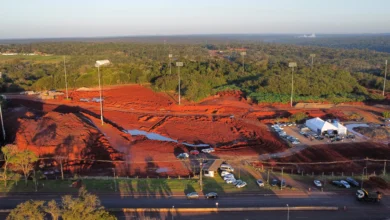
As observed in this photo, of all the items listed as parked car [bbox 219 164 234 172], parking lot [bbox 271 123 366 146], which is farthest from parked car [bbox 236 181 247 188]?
parking lot [bbox 271 123 366 146]

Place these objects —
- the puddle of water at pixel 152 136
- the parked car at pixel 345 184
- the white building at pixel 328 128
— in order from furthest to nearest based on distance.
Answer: the white building at pixel 328 128 < the puddle of water at pixel 152 136 < the parked car at pixel 345 184

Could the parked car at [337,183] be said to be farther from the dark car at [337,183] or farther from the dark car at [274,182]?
the dark car at [274,182]

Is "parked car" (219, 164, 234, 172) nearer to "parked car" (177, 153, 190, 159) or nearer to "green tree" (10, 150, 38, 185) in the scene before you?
"parked car" (177, 153, 190, 159)

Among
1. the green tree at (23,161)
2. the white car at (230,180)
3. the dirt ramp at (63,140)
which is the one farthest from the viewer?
the dirt ramp at (63,140)

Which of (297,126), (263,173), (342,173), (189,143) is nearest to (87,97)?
(189,143)

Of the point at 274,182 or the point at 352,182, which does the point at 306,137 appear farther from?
the point at 274,182

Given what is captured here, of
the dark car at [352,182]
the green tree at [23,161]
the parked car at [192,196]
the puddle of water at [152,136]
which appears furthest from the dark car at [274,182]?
the green tree at [23,161]

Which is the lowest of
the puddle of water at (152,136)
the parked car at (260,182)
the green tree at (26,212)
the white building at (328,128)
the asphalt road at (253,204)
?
the puddle of water at (152,136)
